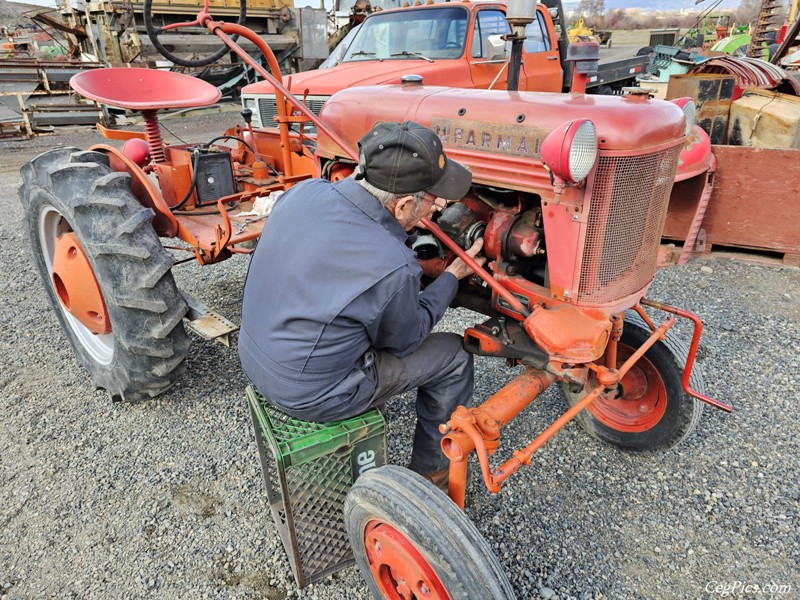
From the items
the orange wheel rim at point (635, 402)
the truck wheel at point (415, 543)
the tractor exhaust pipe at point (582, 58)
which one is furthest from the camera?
the orange wheel rim at point (635, 402)

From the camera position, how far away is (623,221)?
1924mm

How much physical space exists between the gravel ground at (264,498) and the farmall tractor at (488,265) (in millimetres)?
212

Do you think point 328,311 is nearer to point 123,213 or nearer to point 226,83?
point 123,213

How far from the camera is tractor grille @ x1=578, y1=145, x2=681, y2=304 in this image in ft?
6.05

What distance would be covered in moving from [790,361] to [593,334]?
2.16m

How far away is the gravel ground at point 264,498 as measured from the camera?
6.77 feet

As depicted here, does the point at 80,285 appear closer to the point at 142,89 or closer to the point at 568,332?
the point at 142,89

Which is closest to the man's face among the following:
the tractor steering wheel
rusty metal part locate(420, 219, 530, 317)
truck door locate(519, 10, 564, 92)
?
rusty metal part locate(420, 219, 530, 317)

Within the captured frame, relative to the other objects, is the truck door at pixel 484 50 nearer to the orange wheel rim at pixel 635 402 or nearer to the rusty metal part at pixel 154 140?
the rusty metal part at pixel 154 140

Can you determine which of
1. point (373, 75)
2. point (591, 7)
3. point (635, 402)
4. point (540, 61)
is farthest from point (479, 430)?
point (591, 7)

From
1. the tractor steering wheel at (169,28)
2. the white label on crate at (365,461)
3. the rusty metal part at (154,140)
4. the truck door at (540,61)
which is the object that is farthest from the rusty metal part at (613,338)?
the truck door at (540,61)

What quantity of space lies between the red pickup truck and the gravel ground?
2265mm

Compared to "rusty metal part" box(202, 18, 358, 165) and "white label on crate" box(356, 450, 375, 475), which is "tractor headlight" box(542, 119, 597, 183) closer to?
"rusty metal part" box(202, 18, 358, 165)

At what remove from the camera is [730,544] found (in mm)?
2182
